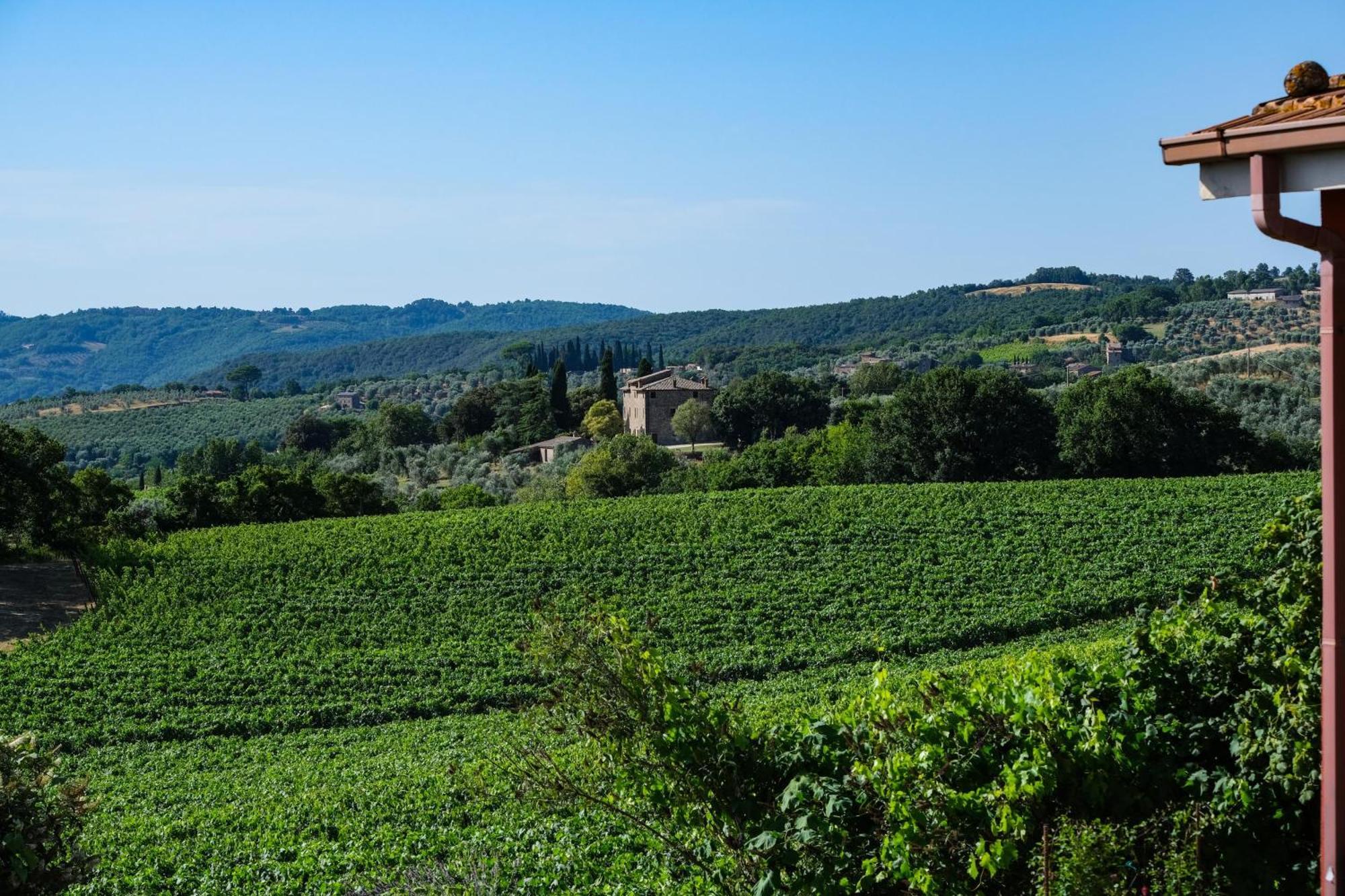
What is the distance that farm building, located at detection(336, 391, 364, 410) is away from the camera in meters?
143

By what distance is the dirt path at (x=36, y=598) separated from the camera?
101ft

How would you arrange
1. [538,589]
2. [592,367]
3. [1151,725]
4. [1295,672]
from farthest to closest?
[592,367]
[538,589]
[1151,725]
[1295,672]

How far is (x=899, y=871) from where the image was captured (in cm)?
555

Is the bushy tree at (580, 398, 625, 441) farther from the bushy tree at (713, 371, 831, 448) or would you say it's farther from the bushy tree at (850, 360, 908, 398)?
the bushy tree at (850, 360, 908, 398)

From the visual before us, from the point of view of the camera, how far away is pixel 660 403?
82875mm

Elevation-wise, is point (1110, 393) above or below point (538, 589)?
above

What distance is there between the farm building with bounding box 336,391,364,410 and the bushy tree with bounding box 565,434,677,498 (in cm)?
8922

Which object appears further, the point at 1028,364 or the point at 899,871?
the point at 1028,364

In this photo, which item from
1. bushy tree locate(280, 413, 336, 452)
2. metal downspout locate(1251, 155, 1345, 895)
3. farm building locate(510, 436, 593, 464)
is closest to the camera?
metal downspout locate(1251, 155, 1345, 895)

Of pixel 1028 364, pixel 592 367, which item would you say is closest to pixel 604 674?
pixel 1028 364

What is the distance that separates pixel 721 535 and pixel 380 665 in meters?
12.5

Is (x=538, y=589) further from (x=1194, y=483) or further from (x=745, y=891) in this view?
(x=745, y=891)

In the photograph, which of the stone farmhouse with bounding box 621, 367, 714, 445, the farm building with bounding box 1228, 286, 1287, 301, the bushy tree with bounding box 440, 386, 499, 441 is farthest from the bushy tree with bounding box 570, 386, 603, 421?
the farm building with bounding box 1228, 286, 1287, 301


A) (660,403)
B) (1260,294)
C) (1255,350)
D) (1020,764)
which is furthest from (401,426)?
(1020,764)
